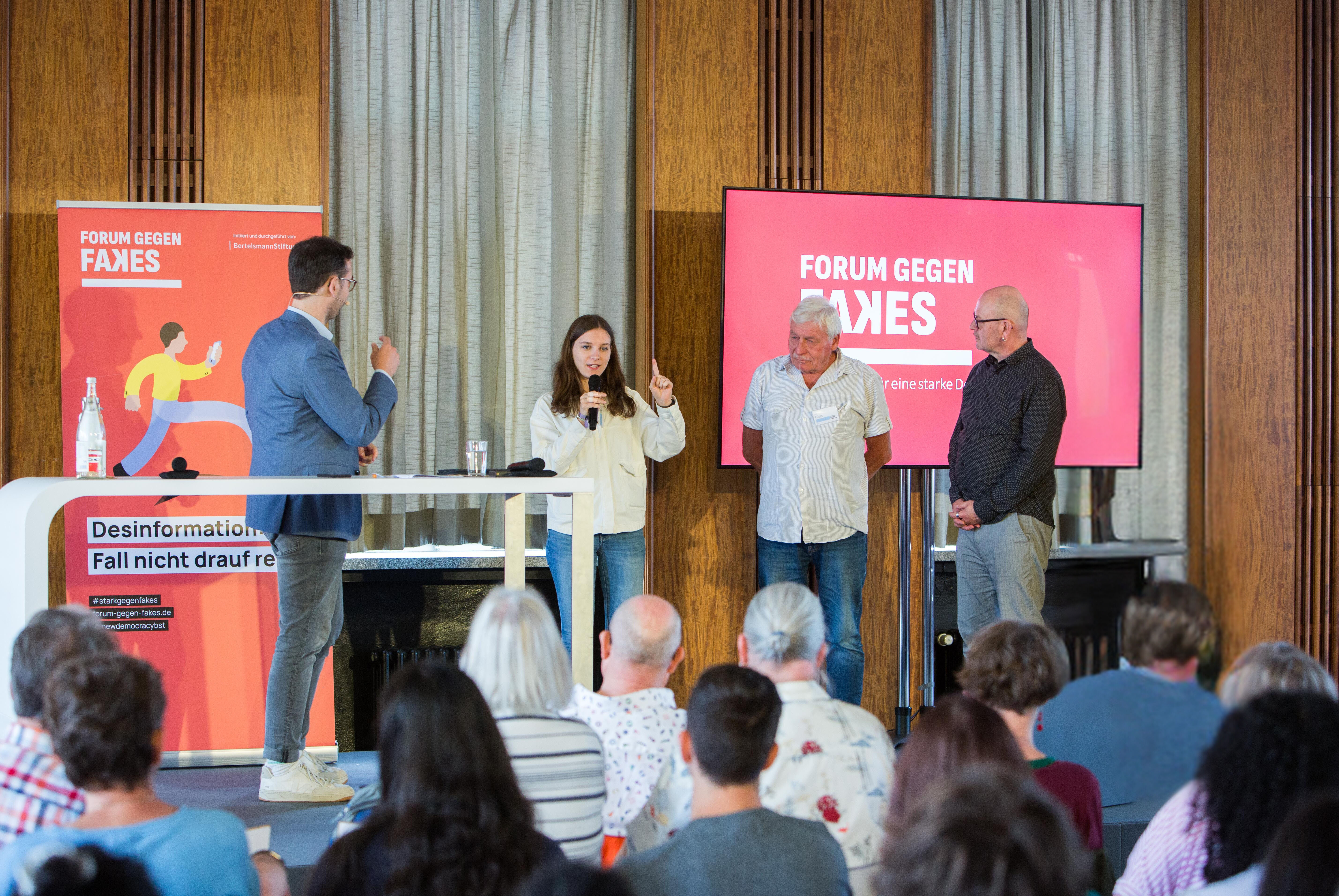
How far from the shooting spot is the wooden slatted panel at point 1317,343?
4891 millimetres

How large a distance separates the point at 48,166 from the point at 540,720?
3.61 m

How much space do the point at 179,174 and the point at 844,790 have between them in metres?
3.74

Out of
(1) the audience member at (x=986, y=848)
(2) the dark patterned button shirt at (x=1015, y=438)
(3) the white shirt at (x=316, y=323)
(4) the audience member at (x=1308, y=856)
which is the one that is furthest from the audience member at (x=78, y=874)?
(2) the dark patterned button shirt at (x=1015, y=438)

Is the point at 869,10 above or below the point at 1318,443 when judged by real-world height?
above

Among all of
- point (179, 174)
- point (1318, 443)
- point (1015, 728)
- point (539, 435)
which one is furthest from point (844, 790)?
point (1318, 443)

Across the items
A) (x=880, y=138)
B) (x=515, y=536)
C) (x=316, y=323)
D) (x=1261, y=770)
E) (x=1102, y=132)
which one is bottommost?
(x=1261, y=770)

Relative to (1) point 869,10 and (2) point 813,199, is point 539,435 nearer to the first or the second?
(2) point 813,199

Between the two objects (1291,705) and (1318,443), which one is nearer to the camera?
(1291,705)

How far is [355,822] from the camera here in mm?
1858

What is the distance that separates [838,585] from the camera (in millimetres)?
4016

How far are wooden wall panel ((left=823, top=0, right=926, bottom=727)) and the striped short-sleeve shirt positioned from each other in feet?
9.68

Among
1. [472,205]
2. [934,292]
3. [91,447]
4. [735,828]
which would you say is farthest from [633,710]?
[472,205]

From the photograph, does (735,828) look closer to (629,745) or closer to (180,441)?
(629,745)

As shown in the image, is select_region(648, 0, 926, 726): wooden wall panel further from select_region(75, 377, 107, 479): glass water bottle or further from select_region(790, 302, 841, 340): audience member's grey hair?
select_region(75, 377, 107, 479): glass water bottle
